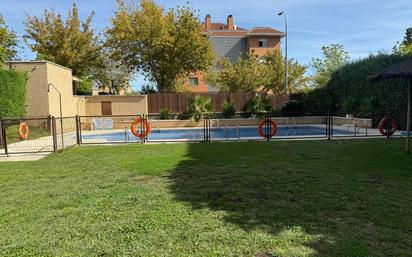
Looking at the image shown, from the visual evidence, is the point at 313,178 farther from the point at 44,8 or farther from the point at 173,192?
the point at 44,8

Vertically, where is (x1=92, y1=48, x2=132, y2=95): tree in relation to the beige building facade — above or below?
above

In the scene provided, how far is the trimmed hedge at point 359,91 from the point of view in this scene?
16547 millimetres

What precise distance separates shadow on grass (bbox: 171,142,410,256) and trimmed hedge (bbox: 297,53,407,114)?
9305mm

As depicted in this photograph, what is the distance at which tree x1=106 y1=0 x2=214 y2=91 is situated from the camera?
79.4ft

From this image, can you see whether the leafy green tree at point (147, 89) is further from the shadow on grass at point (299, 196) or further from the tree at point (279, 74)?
the shadow on grass at point (299, 196)

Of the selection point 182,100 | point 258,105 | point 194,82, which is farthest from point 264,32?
point 182,100

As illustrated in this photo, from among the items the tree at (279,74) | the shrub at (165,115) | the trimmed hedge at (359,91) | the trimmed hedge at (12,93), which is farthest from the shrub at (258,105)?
the trimmed hedge at (12,93)

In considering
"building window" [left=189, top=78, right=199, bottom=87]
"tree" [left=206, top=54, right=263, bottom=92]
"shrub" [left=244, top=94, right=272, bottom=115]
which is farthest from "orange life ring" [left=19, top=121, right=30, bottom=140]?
"building window" [left=189, top=78, right=199, bottom=87]

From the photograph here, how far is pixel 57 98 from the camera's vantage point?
747 inches

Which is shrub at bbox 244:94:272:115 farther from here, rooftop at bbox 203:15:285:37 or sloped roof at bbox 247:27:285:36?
sloped roof at bbox 247:27:285:36

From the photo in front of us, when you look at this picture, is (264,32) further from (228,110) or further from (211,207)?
(211,207)

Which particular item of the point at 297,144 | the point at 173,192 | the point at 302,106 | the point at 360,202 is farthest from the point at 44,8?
the point at 360,202

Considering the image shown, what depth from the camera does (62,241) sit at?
365 centimetres

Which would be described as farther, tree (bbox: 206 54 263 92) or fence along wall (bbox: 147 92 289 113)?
tree (bbox: 206 54 263 92)
